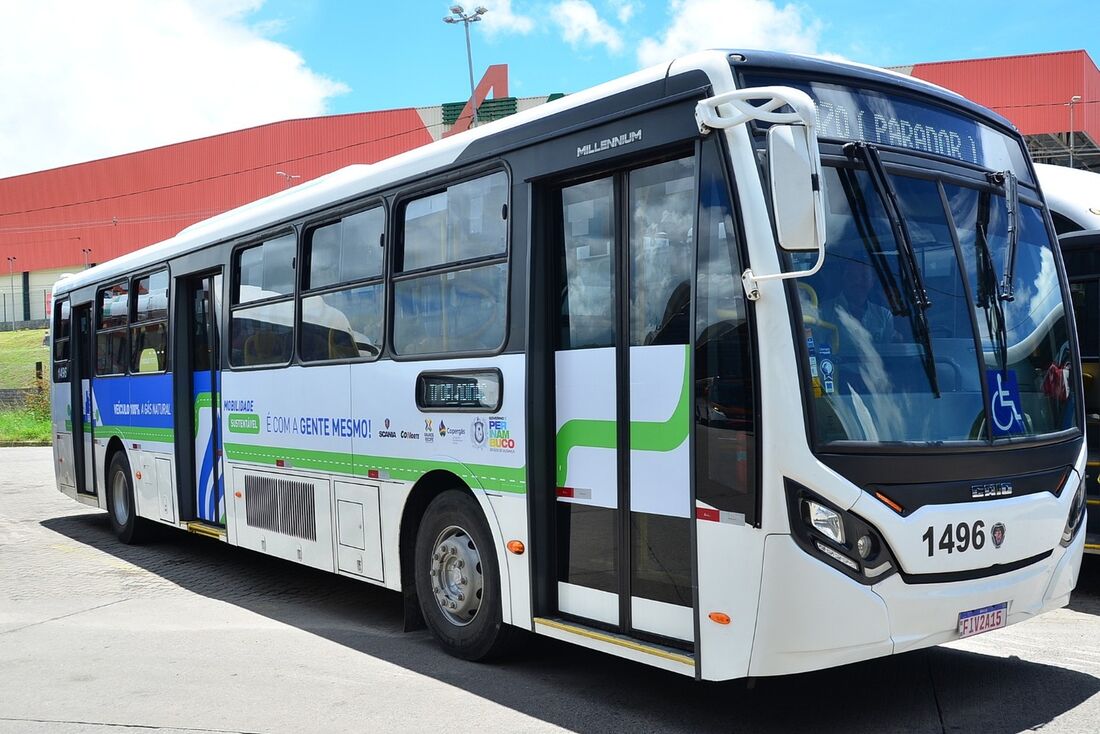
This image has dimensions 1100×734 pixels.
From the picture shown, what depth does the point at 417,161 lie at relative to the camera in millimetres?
6996

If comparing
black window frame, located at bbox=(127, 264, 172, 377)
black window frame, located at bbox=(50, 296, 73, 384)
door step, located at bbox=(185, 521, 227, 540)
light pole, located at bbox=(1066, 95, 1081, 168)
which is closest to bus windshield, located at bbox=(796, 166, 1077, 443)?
door step, located at bbox=(185, 521, 227, 540)

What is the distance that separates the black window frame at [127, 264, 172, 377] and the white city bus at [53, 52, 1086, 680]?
3.79 meters

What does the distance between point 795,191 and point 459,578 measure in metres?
3.33

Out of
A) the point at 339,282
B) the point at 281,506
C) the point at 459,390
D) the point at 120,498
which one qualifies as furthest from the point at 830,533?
the point at 120,498

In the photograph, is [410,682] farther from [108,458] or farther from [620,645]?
[108,458]

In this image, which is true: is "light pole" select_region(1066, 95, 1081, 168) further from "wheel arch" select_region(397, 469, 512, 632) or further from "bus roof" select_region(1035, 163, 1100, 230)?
"wheel arch" select_region(397, 469, 512, 632)

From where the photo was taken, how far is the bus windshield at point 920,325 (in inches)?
187

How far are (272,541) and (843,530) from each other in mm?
5400

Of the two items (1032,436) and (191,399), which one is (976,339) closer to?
(1032,436)

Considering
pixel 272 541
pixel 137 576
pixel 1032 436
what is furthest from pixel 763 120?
pixel 137 576

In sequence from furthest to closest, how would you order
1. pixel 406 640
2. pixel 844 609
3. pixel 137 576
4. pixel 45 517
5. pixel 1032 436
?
pixel 45 517 → pixel 137 576 → pixel 406 640 → pixel 1032 436 → pixel 844 609

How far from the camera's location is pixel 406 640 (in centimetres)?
732

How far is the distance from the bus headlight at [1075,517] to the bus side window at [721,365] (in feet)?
6.32

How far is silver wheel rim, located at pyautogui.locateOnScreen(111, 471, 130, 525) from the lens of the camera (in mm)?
12070
